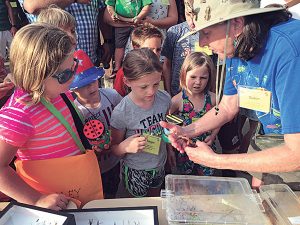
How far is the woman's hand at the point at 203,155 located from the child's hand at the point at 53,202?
0.64 m

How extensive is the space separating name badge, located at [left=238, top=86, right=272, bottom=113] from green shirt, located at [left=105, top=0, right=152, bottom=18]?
191 centimetres

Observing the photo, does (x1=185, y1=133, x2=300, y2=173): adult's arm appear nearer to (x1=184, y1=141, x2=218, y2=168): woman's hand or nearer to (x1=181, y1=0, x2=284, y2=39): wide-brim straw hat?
(x1=184, y1=141, x2=218, y2=168): woman's hand

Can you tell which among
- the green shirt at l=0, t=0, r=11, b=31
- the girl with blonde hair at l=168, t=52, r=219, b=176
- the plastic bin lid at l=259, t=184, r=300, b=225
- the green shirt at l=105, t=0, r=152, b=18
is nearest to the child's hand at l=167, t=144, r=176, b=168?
the girl with blonde hair at l=168, t=52, r=219, b=176

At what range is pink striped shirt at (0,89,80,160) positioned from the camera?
1359 mm

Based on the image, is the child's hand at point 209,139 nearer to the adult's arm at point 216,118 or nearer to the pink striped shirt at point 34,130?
the adult's arm at point 216,118

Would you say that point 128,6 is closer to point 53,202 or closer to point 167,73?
point 167,73

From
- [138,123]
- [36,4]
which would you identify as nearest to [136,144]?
[138,123]

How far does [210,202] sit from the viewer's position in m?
1.36

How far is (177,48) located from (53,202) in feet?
6.38

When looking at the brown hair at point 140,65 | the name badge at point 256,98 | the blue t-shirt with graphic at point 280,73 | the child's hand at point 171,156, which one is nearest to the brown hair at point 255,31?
the blue t-shirt with graphic at point 280,73

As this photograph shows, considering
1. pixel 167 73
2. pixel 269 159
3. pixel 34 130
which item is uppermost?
pixel 34 130

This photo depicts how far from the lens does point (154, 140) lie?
1.92 m

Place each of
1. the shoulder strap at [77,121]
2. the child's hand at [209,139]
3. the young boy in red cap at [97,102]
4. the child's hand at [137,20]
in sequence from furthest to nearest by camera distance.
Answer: the child's hand at [137,20]
the child's hand at [209,139]
the young boy in red cap at [97,102]
the shoulder strap at [77,121]

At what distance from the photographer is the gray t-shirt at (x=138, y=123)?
2.07 meters
